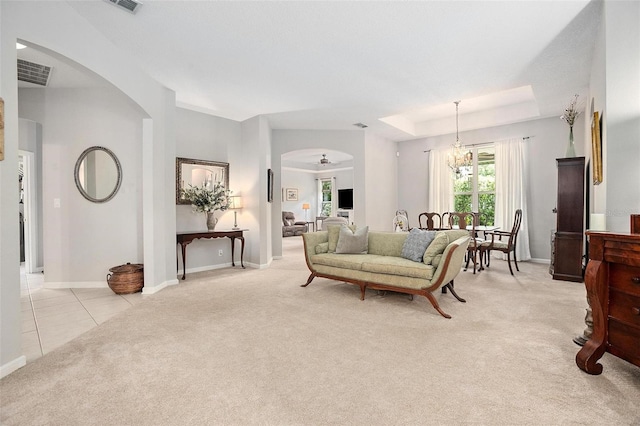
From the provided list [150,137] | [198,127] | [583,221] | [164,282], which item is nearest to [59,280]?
[164,282]

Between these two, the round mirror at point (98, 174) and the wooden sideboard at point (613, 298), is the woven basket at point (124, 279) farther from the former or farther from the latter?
the wooden sideboard at point (613, 298)

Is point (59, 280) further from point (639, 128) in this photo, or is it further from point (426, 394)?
point (639, 128)

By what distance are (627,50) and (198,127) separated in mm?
5546

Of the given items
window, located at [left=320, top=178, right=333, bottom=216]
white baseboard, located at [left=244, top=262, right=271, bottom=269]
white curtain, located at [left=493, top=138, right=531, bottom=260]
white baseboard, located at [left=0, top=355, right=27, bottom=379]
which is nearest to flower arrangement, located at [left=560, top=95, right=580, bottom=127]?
white curtain, located at [left=493, top=138, right=531, bottom=260]

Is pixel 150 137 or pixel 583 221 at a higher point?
pixel 150 137

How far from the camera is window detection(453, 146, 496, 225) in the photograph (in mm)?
6949

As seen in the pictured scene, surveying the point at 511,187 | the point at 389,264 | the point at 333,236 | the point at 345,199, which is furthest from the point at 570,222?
the point at 345,199

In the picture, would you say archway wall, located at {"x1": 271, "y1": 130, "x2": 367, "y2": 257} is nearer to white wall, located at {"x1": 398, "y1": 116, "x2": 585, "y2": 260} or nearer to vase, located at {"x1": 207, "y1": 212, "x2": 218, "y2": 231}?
vase, located at {"x1": 207, "y1": 212, "x2": 218, "y2": 231}

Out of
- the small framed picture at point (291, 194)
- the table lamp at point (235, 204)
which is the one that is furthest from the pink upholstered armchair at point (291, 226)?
the table lamp at point (235, 204)

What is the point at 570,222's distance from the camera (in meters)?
4.76

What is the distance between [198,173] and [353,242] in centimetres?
307

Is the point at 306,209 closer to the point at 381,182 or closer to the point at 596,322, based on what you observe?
the point at 381,182

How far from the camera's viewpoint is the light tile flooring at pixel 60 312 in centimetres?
268

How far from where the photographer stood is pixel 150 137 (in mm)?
4168
